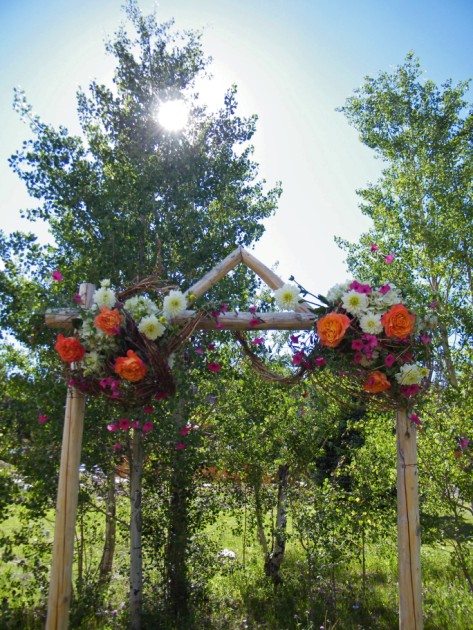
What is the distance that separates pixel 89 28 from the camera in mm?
5238

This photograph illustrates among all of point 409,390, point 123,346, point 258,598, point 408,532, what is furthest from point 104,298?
point 258,598

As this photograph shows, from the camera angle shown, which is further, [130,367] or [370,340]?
[370,340]

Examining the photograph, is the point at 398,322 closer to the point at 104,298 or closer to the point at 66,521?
the point at 104,298

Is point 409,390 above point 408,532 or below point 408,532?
above

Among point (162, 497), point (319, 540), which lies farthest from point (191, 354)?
point (319, 540)

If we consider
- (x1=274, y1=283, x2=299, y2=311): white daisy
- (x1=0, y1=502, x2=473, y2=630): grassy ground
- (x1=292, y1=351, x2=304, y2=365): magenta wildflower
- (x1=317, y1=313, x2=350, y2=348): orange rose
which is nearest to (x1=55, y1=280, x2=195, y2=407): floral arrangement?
(x1=274, y1=283, x2=299, y2=311): white daisy

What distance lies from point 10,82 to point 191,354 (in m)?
3.40

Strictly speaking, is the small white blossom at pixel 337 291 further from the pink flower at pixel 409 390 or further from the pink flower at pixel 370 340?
the pink flower at pixel 409 390

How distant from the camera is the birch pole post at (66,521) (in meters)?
2.53

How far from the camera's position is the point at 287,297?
109 inches

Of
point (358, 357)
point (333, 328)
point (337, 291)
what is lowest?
point (358, 357)

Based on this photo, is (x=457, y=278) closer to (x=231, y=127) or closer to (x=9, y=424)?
(x=231, y=127)

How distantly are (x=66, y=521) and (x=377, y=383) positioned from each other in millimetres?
1813

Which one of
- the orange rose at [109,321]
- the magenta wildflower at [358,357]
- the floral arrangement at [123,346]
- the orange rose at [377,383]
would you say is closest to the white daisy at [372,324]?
the magenta wildflower at [358,357]
